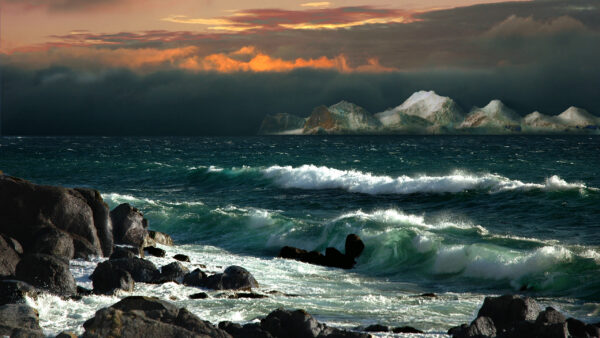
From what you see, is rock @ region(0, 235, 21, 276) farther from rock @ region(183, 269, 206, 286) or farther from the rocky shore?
rock @ region(183, 269, 206, 286)

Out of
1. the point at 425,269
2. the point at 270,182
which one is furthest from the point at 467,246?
the point at 270,182

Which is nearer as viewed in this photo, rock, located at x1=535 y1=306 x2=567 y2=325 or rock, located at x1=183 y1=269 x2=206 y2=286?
rock, located at x1=535 y1=306 x2=567 y2=325

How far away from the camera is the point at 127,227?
24.4 m

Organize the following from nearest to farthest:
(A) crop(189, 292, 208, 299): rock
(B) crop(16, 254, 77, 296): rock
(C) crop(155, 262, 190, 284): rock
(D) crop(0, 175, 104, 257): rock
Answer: (B) crop(16, 254, 77, 296): rock, (A) crop(189, 292, 208, 299): rock, (C) crop(155, 262, 190, 284): rock, (D) crop(0, 175, 104, 257): rock

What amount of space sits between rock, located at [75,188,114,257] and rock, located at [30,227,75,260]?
6.53ft

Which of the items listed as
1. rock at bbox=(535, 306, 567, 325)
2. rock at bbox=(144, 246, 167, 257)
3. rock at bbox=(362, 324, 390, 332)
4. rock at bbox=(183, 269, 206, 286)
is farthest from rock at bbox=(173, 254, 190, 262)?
rock at bbox=(535, 306, 567, 325)

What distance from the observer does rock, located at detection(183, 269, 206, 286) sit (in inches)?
728

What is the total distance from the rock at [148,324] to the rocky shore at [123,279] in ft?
0.05

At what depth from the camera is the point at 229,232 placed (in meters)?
32.0

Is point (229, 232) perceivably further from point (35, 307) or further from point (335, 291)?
point (35, 307)

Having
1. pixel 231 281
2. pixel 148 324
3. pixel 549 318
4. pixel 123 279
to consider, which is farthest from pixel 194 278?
pixel 549 318

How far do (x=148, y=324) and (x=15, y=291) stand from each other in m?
5.60

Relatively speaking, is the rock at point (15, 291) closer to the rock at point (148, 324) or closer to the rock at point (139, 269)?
the rock at point (139, 269)

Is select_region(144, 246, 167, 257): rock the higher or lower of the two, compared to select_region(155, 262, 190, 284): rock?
lower
